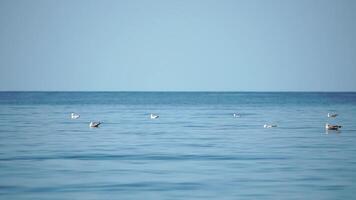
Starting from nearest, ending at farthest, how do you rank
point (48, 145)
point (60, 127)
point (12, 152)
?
1. point (12, 152)
2. point (48, 145)
3. point (60, 127)

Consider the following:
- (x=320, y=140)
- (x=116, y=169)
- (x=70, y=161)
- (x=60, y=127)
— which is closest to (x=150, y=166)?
(x=116, y=169)

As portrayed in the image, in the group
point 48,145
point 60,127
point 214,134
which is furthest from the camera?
point 60,127

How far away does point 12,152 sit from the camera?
30.9 m

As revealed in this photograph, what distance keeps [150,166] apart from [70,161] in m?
3.83

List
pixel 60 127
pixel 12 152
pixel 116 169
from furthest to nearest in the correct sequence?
pixel 60 127 < pixel 12 152 < pixel 116 169

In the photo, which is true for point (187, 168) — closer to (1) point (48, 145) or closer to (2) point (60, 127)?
(1) point (48, 145)

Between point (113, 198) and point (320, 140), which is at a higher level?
point (320, 140)

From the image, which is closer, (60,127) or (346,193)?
(346,193)

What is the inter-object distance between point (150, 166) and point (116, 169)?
61.8 inches

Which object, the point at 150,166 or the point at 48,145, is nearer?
the point at 150,166

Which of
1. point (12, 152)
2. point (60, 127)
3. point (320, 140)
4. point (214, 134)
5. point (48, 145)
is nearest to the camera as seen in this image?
point (12, 152)

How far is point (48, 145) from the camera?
3462 centimetres

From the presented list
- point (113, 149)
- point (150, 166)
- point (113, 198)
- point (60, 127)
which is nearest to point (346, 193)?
point (113, 198)

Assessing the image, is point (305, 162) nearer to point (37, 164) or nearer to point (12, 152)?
point (37, 164)
